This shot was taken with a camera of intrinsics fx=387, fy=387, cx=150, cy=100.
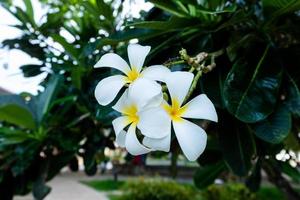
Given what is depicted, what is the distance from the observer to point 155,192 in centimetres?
435

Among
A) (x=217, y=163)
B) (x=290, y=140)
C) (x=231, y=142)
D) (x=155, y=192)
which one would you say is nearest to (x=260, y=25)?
(x=231, y=142)

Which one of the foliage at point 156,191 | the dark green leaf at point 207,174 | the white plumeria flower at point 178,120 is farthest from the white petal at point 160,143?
the foliage at point 156,191

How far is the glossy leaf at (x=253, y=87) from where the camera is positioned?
527mm

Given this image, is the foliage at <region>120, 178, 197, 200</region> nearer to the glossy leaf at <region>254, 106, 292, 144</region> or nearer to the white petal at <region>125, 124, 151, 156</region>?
the glossy leaf at <region>254, 106, 292, 144</region>

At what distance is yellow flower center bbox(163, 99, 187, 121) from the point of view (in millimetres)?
315

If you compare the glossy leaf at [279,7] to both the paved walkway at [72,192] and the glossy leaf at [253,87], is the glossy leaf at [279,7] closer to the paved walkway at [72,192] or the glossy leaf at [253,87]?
the glossy leaf at [253,87]

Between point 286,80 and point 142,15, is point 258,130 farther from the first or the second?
point 142,15

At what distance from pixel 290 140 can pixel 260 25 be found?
0.33 metres

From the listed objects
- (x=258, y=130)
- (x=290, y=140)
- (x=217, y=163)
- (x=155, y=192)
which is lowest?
(x=155, y=192)

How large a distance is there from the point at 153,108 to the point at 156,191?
4199mm

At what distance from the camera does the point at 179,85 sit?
0.32 metres

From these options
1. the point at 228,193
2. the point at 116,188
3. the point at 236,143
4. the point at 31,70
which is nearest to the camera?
the point at 236,143

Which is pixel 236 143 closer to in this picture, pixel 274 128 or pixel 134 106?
pixel 274 128

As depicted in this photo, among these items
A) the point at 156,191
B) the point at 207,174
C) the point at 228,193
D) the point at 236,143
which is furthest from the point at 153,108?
the point at 156,191
